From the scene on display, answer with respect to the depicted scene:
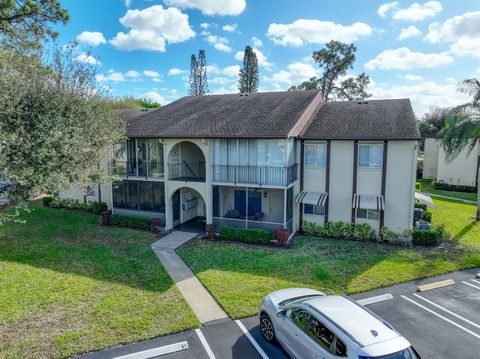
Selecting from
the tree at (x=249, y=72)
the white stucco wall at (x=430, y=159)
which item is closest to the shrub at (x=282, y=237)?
the white stucco wall at (x=430, y=159)

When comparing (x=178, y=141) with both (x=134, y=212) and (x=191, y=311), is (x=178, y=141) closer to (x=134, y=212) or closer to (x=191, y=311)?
(x=134, y=212)

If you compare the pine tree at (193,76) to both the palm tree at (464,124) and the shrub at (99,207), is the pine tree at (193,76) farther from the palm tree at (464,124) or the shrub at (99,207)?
the palm tree at (464,124)

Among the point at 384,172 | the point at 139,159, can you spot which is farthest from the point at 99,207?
the point at 384,172

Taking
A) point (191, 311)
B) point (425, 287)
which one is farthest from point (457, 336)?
point (191, 311)

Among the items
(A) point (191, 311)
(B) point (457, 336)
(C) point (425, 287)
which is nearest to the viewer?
(B) point (457, 336)

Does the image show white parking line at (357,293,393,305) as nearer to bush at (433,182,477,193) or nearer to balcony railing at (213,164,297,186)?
balcony railing at (213,164,297,186)

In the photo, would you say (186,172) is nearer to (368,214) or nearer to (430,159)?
(368,214)

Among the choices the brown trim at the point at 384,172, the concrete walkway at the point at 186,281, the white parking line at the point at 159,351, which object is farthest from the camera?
the brown trim at the point at 384,172
